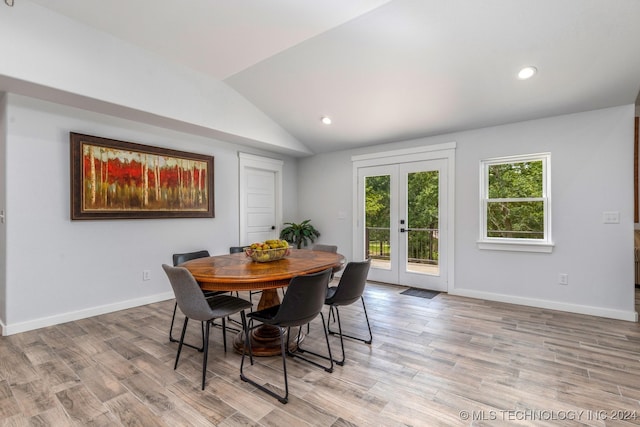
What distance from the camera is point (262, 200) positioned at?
220 inches

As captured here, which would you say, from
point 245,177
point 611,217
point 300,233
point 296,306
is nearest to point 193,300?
point 296,306

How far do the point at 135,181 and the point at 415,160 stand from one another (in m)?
3.77

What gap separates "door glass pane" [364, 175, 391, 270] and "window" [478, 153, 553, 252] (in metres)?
1.36

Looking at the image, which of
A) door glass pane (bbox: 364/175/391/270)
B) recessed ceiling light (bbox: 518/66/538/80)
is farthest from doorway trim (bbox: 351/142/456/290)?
recessed ceiling light (bbox: 518/66/538/80)

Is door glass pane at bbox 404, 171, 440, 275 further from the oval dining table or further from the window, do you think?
the oval dining table

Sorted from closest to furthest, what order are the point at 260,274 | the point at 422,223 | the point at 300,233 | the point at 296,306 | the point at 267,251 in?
1. the point at 296,306
2. the point at 260,274
3. the point at 267,251
4. the point at 422,223
5. the point at 300,233

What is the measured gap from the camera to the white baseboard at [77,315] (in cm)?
303

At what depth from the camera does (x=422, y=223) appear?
475 centimetres

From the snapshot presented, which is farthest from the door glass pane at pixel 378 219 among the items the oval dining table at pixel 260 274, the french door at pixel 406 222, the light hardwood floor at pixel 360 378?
the oval dining table at pixel 260 274

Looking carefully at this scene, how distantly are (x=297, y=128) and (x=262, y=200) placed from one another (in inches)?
55.2

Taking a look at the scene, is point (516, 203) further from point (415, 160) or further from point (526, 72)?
point (526, 72)

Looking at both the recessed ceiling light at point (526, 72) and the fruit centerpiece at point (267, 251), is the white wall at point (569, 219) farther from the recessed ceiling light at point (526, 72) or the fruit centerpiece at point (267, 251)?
the fruit centerpiece at point (267, 251)

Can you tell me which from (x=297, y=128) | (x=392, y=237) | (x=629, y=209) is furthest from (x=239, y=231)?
(x=629, y=209)

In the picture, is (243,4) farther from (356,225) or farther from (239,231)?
(356,225)
